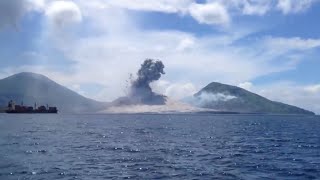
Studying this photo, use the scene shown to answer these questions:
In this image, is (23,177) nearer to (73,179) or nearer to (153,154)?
(73,179)

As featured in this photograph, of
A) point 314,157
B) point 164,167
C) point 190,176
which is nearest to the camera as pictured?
point 190,176

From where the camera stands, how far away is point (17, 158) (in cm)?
6241

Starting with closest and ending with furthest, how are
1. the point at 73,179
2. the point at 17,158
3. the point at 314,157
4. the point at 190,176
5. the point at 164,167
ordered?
the point at 73,179, the point at 190,176, the point at 164,167, the point at 17,158, the point at 314,157

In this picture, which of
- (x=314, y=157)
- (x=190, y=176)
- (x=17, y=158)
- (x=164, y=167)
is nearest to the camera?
(x=190, y=176)

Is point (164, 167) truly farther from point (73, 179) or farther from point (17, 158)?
point (17, 158)

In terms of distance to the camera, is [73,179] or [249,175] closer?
[73,179]

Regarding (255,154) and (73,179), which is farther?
(255,154)

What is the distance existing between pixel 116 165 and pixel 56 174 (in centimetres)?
1070

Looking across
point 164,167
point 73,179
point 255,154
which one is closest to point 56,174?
point 73,179

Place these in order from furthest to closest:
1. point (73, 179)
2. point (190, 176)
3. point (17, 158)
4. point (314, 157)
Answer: point (314, 157) → point (17, 158) → point (190, 176) → point (73, 179)

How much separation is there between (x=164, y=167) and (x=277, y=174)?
14.8 metres

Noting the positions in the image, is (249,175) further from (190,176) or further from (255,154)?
(255,154)

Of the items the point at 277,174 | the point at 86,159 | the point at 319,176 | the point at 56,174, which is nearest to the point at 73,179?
the point at 56,174

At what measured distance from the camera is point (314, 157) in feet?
231
